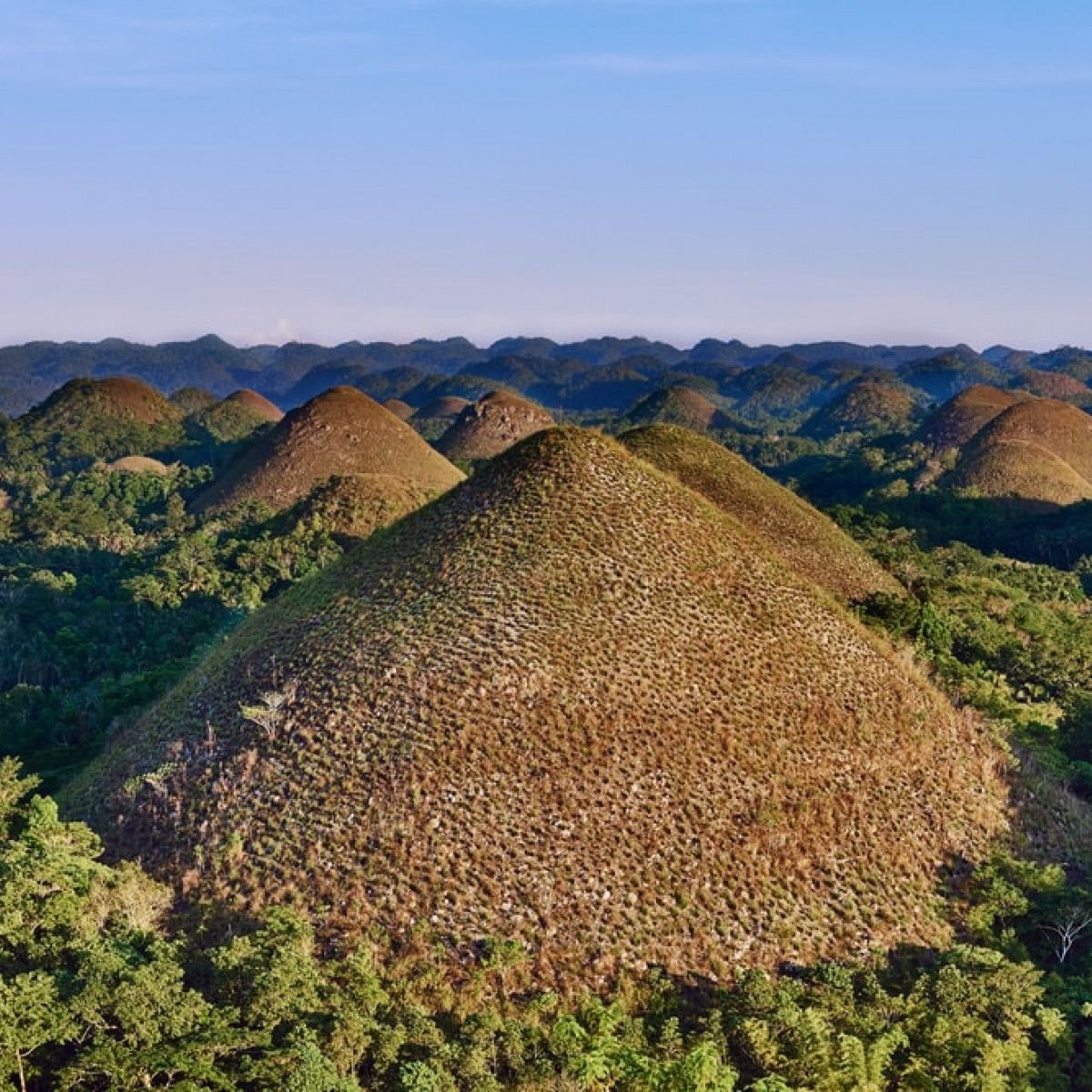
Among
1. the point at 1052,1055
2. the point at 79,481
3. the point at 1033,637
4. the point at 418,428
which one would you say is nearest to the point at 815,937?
the point at 1052,1055

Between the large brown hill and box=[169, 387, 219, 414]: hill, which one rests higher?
box=[169, 387, 219, 414]: hill

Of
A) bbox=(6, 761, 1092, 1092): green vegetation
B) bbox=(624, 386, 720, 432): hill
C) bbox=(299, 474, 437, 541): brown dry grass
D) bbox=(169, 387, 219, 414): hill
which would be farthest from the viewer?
bbox=(169, 387, 219, 414): hill

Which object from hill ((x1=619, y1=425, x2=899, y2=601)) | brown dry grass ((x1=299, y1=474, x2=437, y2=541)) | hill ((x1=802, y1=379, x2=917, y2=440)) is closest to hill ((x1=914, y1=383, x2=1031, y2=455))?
hill ((x1=802, y1=379, x2=917, y2=440))

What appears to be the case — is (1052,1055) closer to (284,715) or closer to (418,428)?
(284,715)

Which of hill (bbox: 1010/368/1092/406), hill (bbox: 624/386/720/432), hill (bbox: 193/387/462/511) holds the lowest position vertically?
hill (bbox: 193/387/462/511)

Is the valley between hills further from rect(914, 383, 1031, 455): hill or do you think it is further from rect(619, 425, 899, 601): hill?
rect(914, 383, 1031, 455): hill

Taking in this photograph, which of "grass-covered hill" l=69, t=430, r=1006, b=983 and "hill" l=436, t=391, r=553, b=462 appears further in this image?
"hill" l=436, t=391, r=553, b=462

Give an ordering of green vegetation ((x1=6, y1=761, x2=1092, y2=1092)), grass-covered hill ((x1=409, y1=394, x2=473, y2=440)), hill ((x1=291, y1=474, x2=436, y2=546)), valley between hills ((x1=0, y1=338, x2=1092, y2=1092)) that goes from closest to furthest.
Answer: green vegetation ((x1=6, y1=761, x2=1092, y2=1092)), valley between hills ((x1=0, y1=338, x2=1092, y2=1092)), hill ((x1=291, y1=474, x2=436, y2=546)), grass-covered hill ((x1=409, y1=394, x2=473, y2=440))
